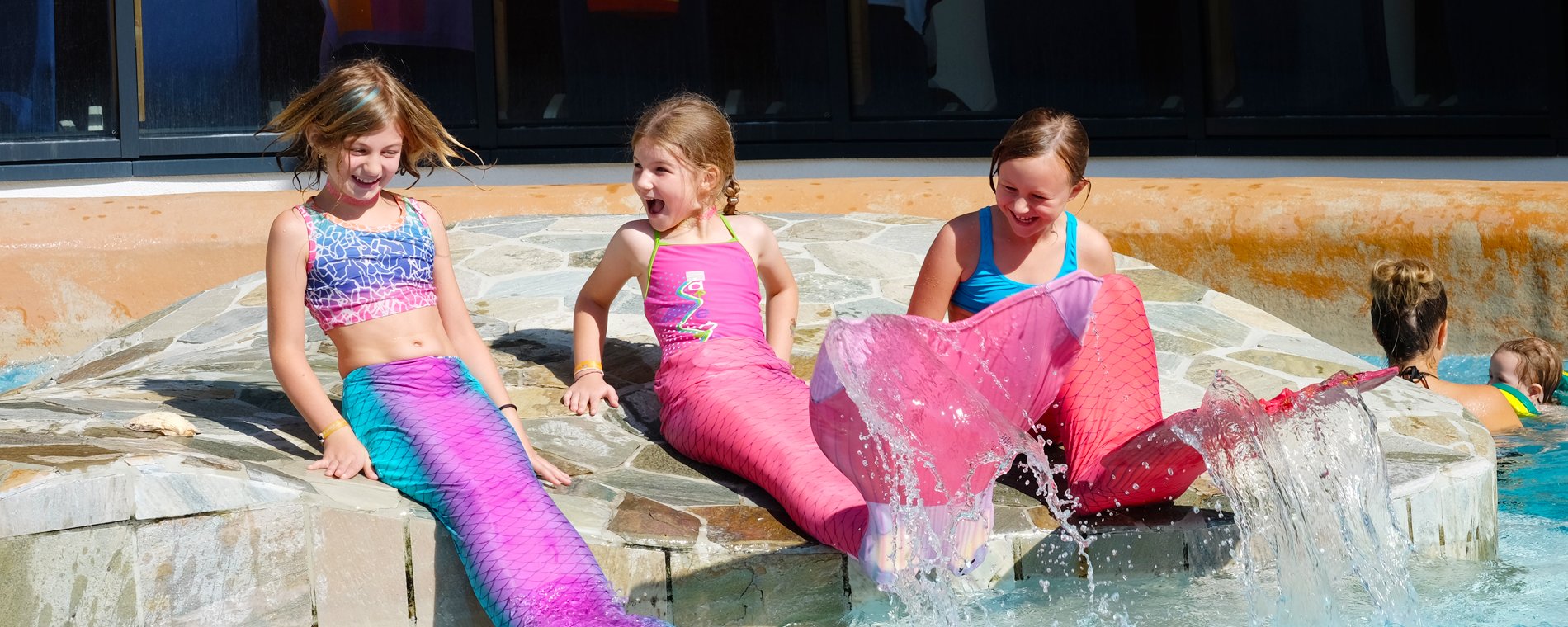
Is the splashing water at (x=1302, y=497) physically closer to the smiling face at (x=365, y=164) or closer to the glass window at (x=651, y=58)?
the smiling face at (x=365, y=164)

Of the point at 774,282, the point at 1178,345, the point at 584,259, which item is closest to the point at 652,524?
the point at 774,282

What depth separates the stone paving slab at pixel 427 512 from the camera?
241 cm

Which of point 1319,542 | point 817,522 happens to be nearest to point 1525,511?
point 1319,542

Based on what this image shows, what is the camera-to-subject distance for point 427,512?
269cm

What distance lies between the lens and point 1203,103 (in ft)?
22.3

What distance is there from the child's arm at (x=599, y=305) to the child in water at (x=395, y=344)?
0.40 meters

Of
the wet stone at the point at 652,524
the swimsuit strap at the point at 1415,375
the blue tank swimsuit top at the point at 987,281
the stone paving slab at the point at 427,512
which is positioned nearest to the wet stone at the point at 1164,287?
the stone paving slab at the point at 427,512

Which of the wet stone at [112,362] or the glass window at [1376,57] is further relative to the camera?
the glass window at [1376,57]

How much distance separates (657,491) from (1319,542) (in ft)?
4.60

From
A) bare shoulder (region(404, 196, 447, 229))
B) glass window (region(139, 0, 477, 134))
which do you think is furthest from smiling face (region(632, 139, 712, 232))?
glass window (region(139, 0, 477, 134))

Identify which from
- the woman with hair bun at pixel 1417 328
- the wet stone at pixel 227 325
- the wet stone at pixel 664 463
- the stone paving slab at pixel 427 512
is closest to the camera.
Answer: the stone paving slab at pixel 427 512

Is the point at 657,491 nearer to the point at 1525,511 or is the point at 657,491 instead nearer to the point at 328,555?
the point at 328,555

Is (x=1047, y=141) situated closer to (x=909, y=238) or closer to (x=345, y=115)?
(x=345, y=115)

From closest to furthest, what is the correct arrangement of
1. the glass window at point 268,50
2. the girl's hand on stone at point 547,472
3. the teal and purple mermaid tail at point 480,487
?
the teal and purple mermaid tail at point 480,487
the girl's hand on stone at point 547,472
the glass window at point 268,50
